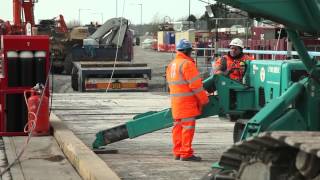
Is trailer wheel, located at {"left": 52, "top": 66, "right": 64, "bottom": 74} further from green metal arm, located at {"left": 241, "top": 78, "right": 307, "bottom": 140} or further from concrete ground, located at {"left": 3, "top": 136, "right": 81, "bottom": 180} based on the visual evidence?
green metal arm, located at {"left": 241, "top": 78, "right": 307, "bottom": 140}

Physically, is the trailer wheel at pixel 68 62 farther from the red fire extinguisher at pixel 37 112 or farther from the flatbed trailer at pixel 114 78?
the red fire extinguisher at pixel 37 112

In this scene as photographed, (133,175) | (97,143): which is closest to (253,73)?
(133,175)

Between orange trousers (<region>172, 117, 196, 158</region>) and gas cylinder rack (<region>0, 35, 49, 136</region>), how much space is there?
11.2ft

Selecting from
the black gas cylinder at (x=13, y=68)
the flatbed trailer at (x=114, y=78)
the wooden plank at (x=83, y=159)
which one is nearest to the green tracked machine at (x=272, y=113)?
the wooden plank at (x=83, y=159)

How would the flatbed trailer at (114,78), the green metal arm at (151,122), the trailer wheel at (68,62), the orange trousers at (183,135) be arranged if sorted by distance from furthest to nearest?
1. the trailer wheel at (68,62)
2. the flatbed trailer at (114,78)
3. the orange trousers at (183,135)
4. the green metal arm at (151,122)

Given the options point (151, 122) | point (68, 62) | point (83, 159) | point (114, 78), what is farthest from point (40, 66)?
point (68, 62)

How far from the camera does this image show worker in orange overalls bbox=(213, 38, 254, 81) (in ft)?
27.8

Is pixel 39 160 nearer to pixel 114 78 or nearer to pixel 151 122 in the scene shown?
pixel 151 122

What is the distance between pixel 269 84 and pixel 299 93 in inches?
57.2

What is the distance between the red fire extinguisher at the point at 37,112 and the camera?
36.7ft

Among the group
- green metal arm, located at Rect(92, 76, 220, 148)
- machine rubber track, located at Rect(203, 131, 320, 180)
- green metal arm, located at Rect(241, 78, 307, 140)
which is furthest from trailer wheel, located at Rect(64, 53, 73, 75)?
machine rubber track, located at Rect(203, 131, 320, 180)

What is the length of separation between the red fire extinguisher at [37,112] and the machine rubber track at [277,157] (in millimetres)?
6660

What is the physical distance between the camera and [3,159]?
31.3 ft

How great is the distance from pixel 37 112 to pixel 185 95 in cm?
340
